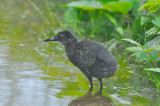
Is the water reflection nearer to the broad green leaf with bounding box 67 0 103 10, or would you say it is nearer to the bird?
the bird

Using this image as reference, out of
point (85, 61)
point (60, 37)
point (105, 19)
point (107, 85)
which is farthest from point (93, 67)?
point (105, 19)

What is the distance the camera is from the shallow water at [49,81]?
13.7 ft

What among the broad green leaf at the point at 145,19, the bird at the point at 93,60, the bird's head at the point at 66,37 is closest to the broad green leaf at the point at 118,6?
the broad green leaf at the point at 145,19

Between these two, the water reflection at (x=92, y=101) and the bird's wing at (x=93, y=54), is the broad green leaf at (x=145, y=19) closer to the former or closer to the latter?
the bird's wing at (x=93, y=54)

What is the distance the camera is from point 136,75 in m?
5.21

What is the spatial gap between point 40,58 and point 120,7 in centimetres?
254

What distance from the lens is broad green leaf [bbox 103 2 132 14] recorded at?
7.34 meters

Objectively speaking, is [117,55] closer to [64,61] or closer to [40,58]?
[64,61]

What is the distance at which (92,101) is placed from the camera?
421cm

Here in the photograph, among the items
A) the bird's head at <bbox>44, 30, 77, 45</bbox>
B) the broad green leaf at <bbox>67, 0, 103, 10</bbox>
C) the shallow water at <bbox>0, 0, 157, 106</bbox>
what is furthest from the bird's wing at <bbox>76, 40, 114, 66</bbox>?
the broad green leaf at <bbox>67, 0, 103, 10</bbox>

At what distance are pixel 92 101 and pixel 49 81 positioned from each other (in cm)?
90

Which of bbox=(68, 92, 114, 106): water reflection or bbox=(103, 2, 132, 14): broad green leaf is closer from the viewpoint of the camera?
bbox=(68, 92, 114, 106): water reflection

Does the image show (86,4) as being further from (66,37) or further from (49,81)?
(49,81)

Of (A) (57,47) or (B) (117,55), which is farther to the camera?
(A) (57,47)
